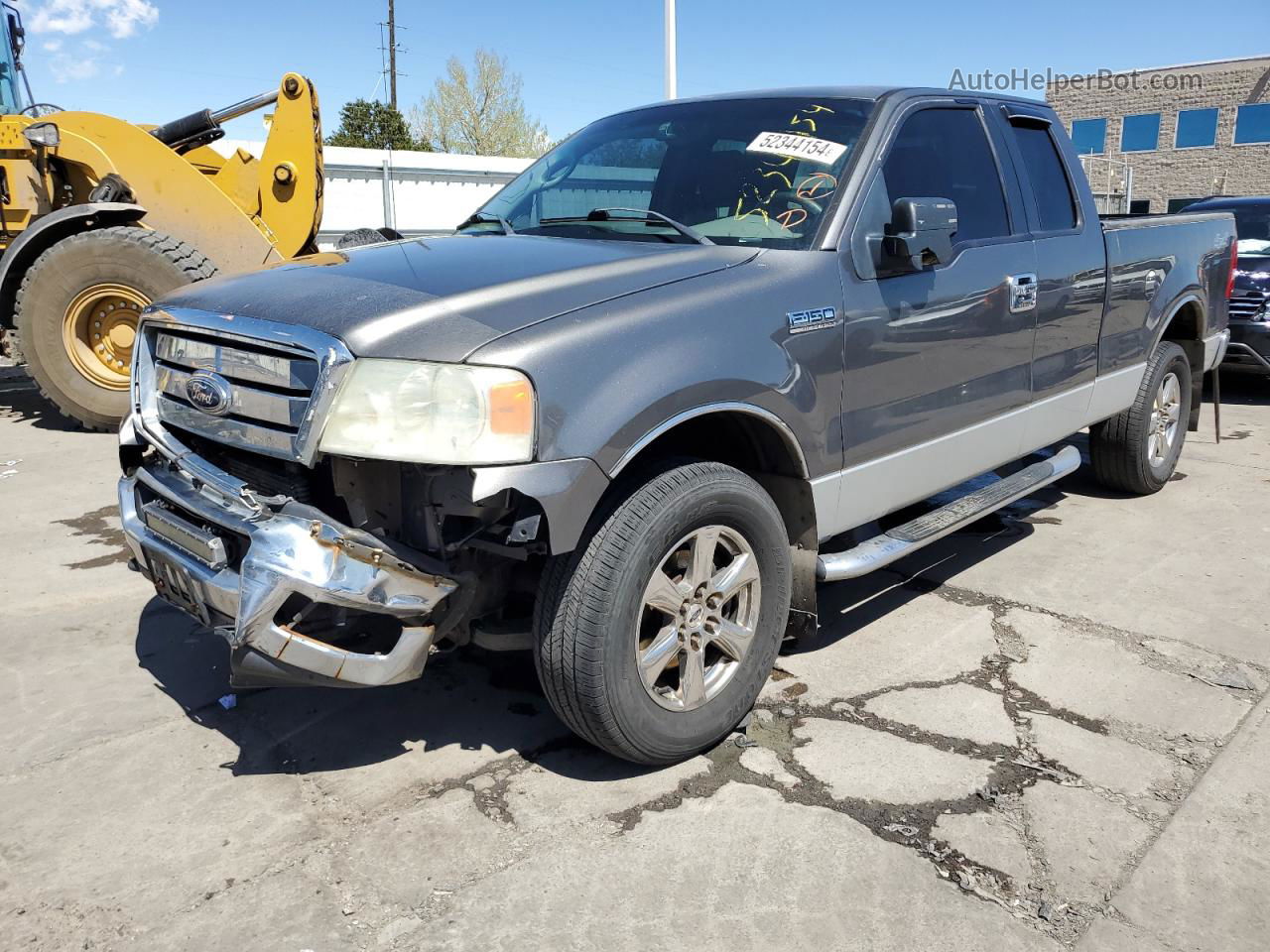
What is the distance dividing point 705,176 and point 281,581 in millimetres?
2151

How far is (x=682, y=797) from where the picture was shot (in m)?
2.96

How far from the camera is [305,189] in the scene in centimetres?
862

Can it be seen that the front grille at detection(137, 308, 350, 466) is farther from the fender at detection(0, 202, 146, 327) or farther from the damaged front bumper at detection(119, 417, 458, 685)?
the fender at detection(0, 202, 146, 327)

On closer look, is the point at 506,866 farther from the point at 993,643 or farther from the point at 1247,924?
the point at 993,643

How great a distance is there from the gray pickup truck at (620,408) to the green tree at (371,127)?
4257cm

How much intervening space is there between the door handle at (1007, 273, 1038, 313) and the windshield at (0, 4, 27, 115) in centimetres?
847

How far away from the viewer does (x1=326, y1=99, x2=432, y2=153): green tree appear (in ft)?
143

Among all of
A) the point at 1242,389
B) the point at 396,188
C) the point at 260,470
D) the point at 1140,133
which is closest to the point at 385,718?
the point at 260,470

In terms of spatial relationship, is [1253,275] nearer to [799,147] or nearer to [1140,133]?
[799,147]

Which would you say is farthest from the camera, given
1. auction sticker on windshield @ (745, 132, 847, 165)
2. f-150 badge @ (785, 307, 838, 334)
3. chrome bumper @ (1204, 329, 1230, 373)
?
chrome bumper @ (1204, 329, 1230, 373)

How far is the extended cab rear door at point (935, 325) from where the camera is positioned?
11.3 ft

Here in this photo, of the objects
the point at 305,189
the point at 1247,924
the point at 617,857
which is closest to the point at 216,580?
the point at 617,857

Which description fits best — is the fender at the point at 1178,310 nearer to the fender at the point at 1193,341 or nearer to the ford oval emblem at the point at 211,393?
the fender at the point at 1193,341

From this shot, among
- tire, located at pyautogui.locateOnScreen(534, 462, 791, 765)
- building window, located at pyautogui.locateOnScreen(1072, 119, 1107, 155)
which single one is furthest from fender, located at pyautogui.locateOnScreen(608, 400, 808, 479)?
building window, located at pyautogui.locateOnScreen(1072, 119, 1107, 155)
